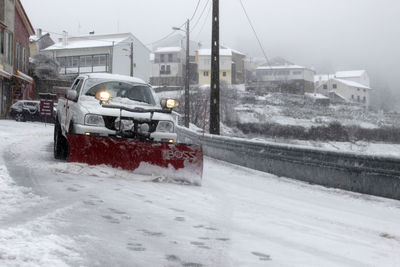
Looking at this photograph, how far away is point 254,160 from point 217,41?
8.15 metres

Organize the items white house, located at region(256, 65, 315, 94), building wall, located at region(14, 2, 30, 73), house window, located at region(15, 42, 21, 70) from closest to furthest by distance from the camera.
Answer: building wall, located at region(14, 2, 30, 73), house window, located at region(15, 42, 21, 70), white house, located at region(256, 65, 315, 94)

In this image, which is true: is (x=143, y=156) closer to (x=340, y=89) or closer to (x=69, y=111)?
(x=69, y=111)

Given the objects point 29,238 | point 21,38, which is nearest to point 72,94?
point 29,238

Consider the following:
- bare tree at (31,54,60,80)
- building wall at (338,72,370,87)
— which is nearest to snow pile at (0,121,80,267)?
bare tree at (31,54,60,80)

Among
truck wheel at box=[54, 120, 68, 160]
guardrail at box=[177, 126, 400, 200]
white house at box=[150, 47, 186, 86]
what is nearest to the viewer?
guardrail at box=[177, 126, 400, 200]

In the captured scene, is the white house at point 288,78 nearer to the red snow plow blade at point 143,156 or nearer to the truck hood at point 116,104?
the truck hood at point 116,104

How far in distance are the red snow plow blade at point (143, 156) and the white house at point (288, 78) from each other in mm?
75669

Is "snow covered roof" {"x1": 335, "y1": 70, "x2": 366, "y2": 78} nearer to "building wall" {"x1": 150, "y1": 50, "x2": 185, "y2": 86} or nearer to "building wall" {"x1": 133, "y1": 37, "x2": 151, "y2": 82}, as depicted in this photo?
"building wall" {"x1": 150, "y1": 50, "x2": 185, "y2": 86}

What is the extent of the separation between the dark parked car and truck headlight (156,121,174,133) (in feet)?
77.1

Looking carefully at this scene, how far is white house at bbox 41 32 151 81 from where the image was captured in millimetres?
60219

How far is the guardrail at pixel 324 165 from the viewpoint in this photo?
8164 mm

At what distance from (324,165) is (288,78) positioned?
8353cm

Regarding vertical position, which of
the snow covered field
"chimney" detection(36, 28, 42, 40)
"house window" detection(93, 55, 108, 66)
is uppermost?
"chimney" detection(36, 28, 42, 40)

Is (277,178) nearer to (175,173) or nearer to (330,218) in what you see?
(175,173)
